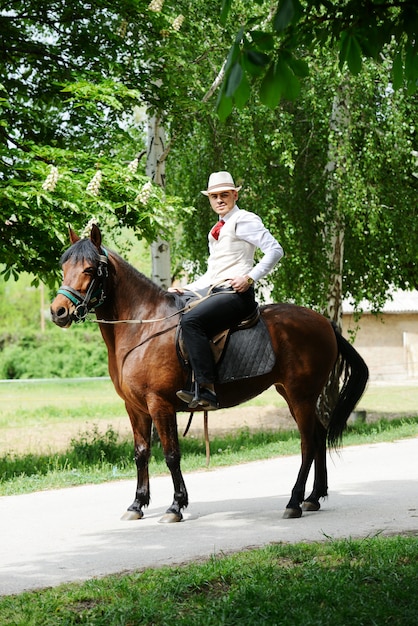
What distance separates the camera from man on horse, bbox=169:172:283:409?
27.6 feet

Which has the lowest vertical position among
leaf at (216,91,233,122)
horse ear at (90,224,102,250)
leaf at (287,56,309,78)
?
leaf at (216,91,233,122)

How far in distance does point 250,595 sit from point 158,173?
13.0 m

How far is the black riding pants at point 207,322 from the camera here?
27.6 feet

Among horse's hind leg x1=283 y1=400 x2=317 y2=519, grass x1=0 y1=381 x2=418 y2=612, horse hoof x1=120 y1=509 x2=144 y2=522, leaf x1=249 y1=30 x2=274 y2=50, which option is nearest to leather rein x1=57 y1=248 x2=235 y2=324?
horse's hind leg x1=283 y1=400 x2=317 y2=519

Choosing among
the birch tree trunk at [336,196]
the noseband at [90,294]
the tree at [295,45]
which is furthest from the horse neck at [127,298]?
the birch tree trunk at [336,196]

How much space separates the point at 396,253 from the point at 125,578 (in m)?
15.8

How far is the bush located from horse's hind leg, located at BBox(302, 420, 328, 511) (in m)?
38.7

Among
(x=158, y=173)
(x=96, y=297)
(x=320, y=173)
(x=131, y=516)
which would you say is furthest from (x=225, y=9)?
(x=320, y=173)

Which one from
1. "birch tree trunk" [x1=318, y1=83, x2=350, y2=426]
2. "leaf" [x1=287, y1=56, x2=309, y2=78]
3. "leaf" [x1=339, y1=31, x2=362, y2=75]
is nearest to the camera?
"leaf" [x1=287, y1=56, x2=309, y2=78]

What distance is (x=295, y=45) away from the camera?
4.74 meters

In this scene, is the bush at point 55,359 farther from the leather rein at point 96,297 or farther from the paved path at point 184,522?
the leather rein at point 96,297

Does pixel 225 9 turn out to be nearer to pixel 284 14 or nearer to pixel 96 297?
pixel 284 14

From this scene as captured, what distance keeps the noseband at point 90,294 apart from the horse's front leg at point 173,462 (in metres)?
1.23

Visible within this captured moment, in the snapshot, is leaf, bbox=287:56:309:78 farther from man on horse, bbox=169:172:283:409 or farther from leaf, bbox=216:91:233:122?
man on horse, bbox=169:172:283:409
